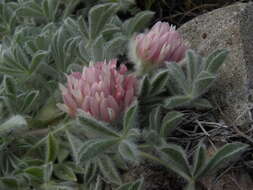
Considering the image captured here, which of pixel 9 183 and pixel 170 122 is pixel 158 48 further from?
pixel 9 183

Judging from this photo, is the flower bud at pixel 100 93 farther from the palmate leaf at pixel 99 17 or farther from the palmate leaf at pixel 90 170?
the palmate leaf at pixel 99 17

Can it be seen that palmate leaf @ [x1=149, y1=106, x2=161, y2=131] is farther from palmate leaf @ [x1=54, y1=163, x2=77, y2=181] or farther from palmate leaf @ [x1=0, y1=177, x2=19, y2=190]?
palmate leaf @ [x1=0, y1=177, x2=19, y2=190]

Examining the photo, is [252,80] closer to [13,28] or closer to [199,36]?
[199,36]

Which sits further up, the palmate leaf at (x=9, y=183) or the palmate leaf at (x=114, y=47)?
the palmate leaf at (x=114, y=47)

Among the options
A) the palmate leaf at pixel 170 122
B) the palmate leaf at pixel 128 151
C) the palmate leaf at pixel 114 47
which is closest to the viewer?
the palmate leaf at pixel 128 151

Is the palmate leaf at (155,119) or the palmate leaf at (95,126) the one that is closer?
the palmate leaf at (95,126)

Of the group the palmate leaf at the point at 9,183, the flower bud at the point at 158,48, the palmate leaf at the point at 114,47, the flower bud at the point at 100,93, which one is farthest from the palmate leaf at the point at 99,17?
the palmate leaf at the point at 9,183

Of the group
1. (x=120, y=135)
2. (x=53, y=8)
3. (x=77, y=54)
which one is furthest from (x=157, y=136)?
(x=53, y=8)

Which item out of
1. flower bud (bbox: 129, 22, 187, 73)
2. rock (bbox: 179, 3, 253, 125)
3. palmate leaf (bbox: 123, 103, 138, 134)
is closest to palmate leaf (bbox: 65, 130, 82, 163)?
palmate leaf (bbox: 123, 103, 138, 134)
